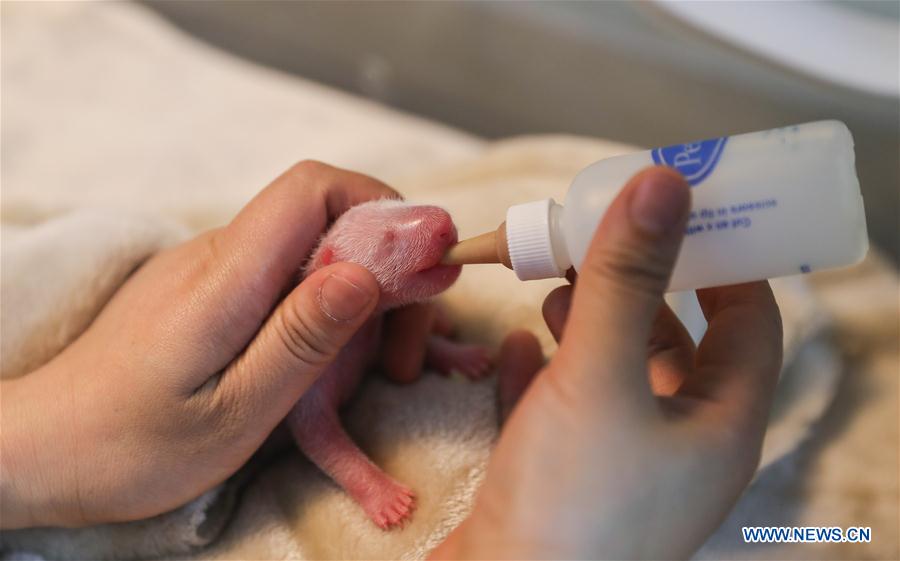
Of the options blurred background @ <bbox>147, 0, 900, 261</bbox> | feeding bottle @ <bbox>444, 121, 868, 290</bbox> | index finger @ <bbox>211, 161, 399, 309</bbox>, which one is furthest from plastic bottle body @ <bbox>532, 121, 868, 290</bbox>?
blurred background @ <bbox>147, 0, 900, 261</bbox>

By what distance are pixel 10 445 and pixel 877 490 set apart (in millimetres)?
981

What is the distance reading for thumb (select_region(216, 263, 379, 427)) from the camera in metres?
0.62

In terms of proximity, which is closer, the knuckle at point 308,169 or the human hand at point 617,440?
the human hand at point 617,440

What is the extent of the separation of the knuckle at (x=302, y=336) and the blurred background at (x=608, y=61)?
0.75m

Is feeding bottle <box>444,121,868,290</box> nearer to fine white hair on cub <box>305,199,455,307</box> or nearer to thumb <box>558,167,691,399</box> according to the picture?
thumb <box>558,167,691,399</box>

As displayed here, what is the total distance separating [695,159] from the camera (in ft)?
1.65

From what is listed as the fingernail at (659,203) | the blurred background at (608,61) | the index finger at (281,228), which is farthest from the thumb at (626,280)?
the blurred background at (608,61)

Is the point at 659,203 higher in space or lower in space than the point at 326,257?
higher

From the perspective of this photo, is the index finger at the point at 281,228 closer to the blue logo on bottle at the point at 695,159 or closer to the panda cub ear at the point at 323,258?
the panda cub ear at the point at 323,258

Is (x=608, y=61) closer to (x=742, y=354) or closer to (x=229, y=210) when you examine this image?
(x=229, y=210)

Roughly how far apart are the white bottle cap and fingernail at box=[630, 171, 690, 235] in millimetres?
102

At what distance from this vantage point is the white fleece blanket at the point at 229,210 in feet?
2.46

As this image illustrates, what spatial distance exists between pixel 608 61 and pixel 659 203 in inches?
43.3

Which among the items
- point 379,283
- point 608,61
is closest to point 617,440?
point 379,283
